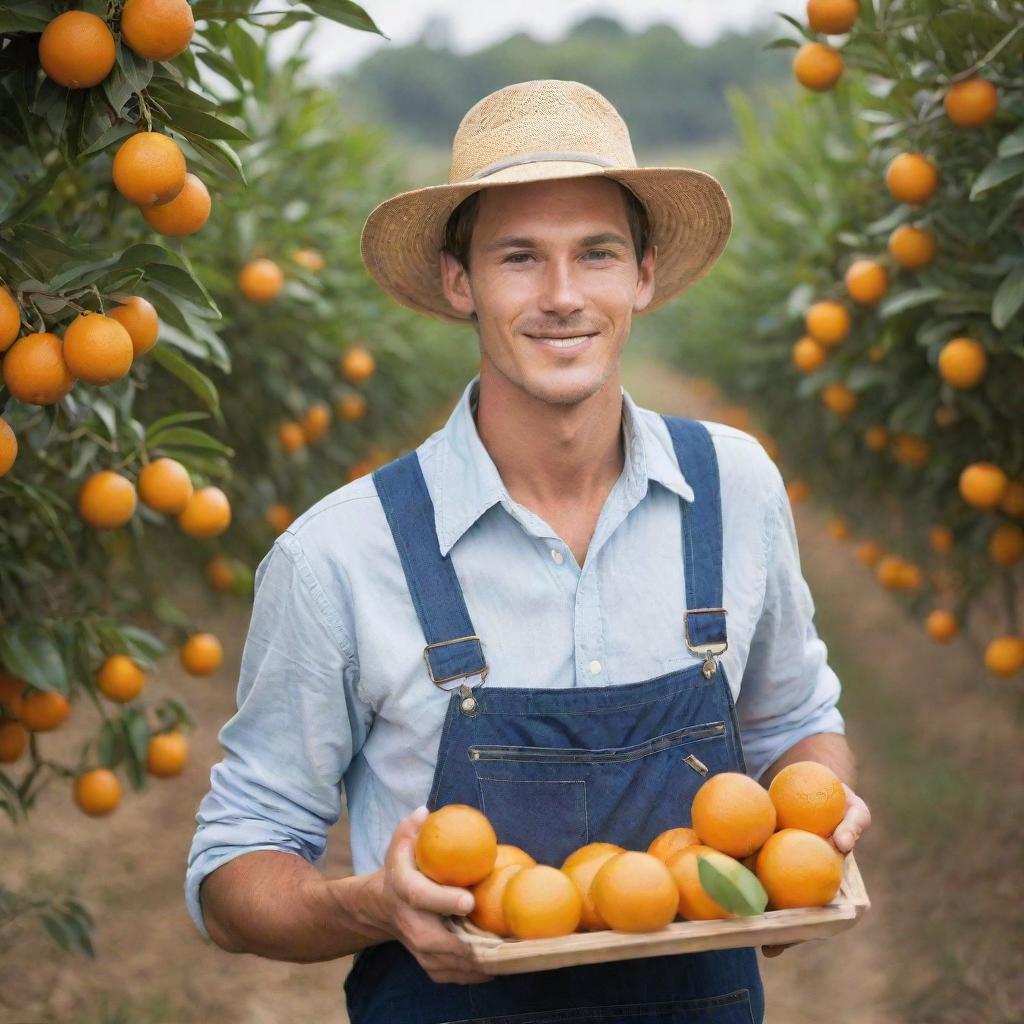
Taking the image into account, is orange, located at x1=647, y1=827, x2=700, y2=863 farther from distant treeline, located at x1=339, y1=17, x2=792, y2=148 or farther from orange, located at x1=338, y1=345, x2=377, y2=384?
distant treeline, located at x1=339, y1=17, x2=792, y2=148

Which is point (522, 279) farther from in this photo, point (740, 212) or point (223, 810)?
point (740, 212)

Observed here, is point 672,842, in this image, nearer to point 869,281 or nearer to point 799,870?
point 799,870

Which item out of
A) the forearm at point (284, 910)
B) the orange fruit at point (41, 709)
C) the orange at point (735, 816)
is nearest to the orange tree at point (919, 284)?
the orange at point (735, 816)

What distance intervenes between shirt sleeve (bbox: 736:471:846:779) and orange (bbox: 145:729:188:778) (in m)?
1.30

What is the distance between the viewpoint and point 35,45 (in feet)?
5.58

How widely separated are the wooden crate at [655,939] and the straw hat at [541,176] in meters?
0.93

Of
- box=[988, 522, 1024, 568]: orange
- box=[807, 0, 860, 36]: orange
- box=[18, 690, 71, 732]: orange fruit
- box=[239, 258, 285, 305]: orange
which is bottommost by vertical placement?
box=[18, 690, 71, 732]: orange fruit

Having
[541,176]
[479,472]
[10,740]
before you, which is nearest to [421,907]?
[479,472]

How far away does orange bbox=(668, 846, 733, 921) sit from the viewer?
4.67ft

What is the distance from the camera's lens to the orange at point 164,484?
2340 millimetres

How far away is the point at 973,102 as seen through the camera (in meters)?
2.46

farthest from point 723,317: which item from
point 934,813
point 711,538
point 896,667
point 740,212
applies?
point 711,538

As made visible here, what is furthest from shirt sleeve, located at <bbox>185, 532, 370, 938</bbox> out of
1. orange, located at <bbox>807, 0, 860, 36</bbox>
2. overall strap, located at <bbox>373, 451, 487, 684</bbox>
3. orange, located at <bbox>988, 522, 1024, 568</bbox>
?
orange, located at <bbox>988, 522, 1024, 568</bbox>

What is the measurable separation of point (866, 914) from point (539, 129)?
124 inches
